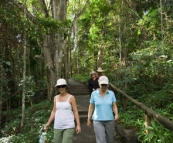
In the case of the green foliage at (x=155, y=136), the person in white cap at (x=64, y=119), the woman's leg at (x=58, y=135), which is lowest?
the green foliage at (x=155, y=136)

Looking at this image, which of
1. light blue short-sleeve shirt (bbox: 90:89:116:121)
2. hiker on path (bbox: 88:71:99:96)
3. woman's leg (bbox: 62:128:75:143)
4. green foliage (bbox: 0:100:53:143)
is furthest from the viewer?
hiker on path (bbox: 88:71:99:96)

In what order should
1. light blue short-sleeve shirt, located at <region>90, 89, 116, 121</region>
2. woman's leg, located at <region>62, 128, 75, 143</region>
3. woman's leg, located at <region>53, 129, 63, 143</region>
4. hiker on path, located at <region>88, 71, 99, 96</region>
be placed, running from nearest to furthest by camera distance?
woman's leg, located at <region>62, 128, 75, 143</region>
woman's leg, located at <region>53, 129, 63, 143</region>
light blue short-sleeve shirt, located at <region>90, 89, 116, 121</region>
hiker on path, located at <region>88, 71, 99, 96</region>

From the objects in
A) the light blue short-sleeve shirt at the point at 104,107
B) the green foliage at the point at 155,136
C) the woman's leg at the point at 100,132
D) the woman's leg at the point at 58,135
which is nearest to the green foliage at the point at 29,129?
the woman's leg at the point at 58,135

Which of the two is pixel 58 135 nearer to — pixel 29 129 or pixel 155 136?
pixel 155 136

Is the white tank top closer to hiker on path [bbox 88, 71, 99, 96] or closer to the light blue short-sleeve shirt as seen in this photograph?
the light blue short-sleeve shirt

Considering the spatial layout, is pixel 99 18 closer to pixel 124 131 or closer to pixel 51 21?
pixel 51 21

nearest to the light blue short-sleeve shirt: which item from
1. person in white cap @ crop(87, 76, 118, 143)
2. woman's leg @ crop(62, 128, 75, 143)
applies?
person in white cap @ crop(87, 76, 118, 143)

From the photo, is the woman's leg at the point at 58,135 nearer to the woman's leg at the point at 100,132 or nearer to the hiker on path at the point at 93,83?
the woman's leg at the point at 100,132

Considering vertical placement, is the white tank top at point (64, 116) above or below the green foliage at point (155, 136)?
above

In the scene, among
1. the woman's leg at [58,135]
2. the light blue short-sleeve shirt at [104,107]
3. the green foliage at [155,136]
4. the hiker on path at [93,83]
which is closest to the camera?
the woman's leg at [58,135]

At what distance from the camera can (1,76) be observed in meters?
7.17

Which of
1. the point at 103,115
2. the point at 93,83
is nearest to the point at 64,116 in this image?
the point at 103,115

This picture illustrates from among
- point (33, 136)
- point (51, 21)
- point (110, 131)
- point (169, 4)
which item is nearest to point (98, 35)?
point (169, 4)

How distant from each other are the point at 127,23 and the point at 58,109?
340 inches
